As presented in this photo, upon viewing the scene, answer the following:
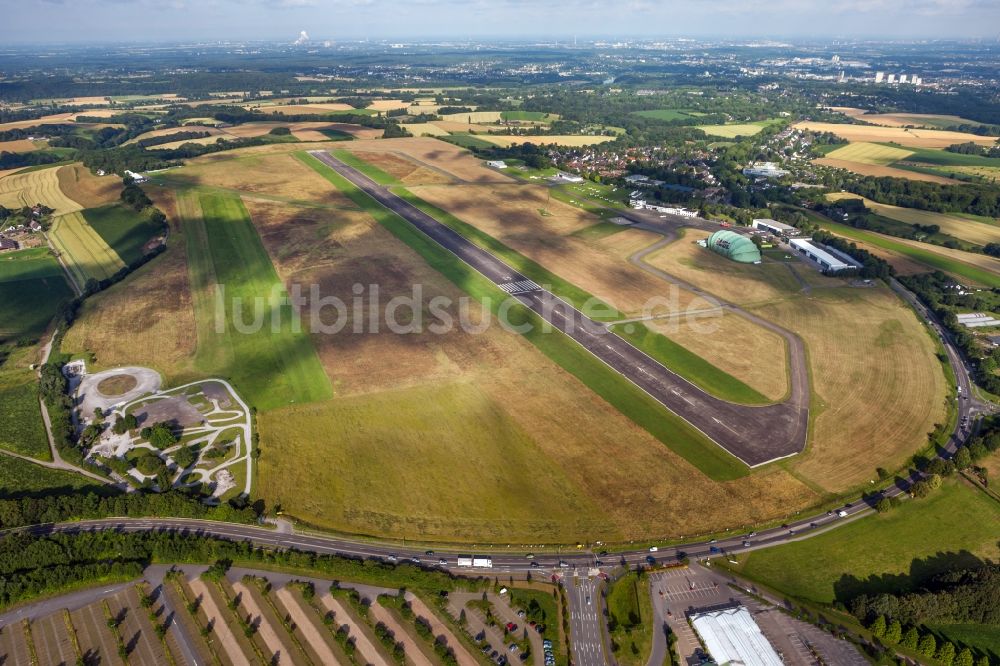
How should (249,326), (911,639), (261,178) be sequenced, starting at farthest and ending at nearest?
(261,178), (249,326), (911,639)

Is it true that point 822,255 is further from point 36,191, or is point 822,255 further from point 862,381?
point 36,191

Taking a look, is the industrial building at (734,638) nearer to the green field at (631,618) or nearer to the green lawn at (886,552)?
the green field at (631,618)

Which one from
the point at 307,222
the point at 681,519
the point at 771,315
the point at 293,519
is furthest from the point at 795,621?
the point at 307,222

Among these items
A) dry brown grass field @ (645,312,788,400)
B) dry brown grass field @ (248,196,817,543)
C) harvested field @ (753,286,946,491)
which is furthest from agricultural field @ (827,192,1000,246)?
dry brown grass field @ (248,196,817,543)

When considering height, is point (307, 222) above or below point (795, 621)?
above

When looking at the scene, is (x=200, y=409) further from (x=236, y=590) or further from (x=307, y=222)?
(x=307, y=222)

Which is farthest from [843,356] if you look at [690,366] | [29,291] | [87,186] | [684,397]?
[87,186]
